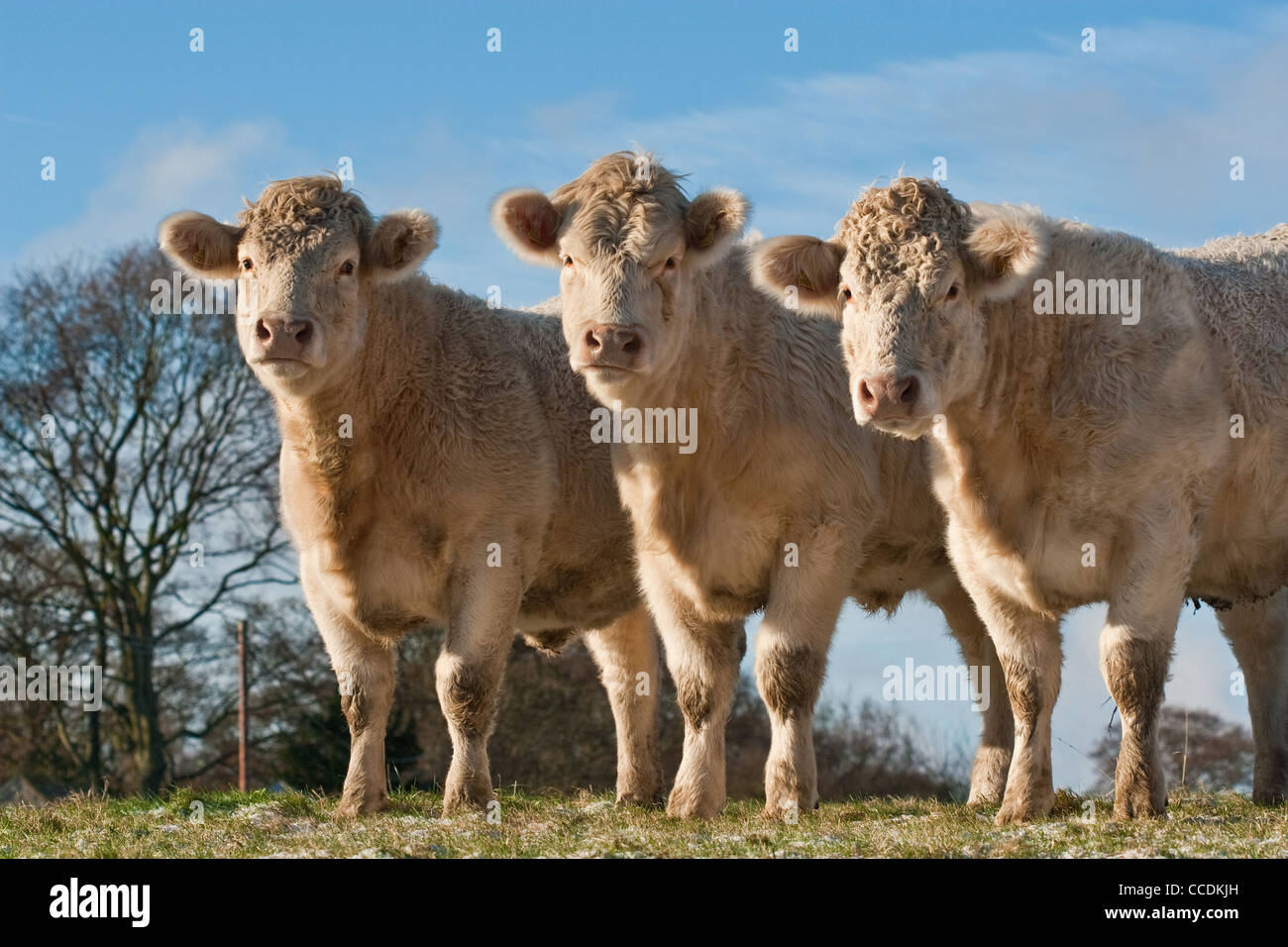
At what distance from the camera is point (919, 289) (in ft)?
25.3

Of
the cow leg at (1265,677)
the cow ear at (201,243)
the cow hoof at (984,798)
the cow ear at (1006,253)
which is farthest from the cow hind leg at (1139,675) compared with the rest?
the cow ear at (201,243)

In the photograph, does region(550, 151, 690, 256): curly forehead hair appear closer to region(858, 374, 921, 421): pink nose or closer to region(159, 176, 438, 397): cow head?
region(159, 176, 438, 397): cow head

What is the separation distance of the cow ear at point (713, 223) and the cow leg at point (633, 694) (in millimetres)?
3230

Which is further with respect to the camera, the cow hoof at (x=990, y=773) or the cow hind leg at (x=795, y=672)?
the cow hoof at (x=990, y=773)

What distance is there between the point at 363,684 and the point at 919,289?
14.7ft

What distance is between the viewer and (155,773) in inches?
1104

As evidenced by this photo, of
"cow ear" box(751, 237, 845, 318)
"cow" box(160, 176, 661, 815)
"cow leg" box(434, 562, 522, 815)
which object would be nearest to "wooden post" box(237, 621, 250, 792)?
"cow" box(160, 176, 661, 815)

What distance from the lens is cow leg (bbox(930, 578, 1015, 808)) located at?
10391 mm

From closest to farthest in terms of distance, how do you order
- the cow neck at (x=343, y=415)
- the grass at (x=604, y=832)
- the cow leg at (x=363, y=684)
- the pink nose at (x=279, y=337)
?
the grass at (x=604, y=832) → the pink nose at (x=279, y=337) → the cow neck at (x=343, y=415) → the cow leg at (x=363, y=684)

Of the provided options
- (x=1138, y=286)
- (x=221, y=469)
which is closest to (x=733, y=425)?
(x=1138, y=286)

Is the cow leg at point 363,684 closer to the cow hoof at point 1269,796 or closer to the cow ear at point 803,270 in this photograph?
the cow ear at point 803,270

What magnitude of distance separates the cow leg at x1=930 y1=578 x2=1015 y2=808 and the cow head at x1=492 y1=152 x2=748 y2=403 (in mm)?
3063

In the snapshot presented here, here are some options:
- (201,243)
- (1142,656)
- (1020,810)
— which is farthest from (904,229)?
(201,243)

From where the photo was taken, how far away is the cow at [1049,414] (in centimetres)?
780
